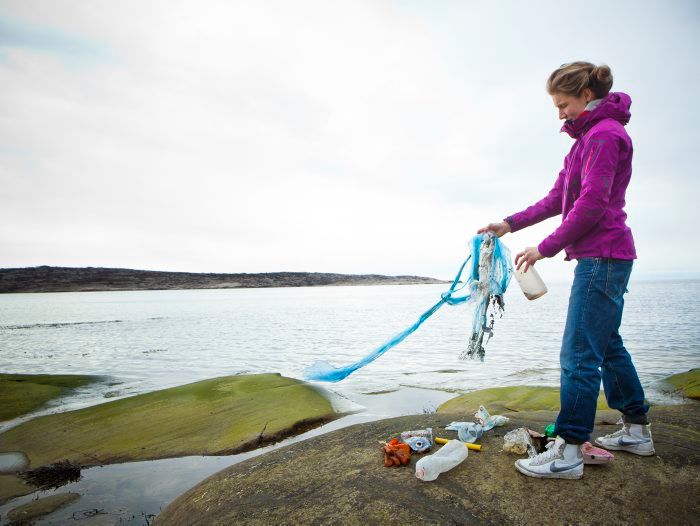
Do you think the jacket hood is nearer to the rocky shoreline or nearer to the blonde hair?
the blonde hair

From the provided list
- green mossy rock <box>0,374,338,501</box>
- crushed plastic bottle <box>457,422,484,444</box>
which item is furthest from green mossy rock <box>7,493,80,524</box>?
crushed plastic bottle <box>457,422,484,444</box>

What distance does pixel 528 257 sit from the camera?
3379 millimetres

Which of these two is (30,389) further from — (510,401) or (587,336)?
(587,336)

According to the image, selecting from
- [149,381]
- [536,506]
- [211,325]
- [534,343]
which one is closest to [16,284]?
[211,325]

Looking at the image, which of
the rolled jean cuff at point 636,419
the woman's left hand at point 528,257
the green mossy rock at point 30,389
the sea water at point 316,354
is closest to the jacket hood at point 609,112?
the woman's left hand at point 528,257

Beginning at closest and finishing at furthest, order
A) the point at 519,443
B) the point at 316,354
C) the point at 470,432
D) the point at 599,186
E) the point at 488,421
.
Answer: the point at 599,186 < the point at 519,443 < the point at 470,432 < the point at 488,421 < the point at 316,354

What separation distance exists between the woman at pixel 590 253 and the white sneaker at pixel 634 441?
0.26m

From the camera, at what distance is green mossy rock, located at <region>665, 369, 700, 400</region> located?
28.5 feet

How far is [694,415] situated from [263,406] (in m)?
6.62

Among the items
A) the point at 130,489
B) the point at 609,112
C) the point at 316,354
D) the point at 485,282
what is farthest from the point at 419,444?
the point at 316,354

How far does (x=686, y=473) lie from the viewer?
10.3 ft

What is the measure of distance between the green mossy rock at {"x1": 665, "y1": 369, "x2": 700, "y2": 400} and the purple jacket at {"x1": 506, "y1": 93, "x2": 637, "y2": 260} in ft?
26.5

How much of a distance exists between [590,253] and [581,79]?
137 cm

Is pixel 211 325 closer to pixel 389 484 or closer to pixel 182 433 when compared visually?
pixel 182 433
